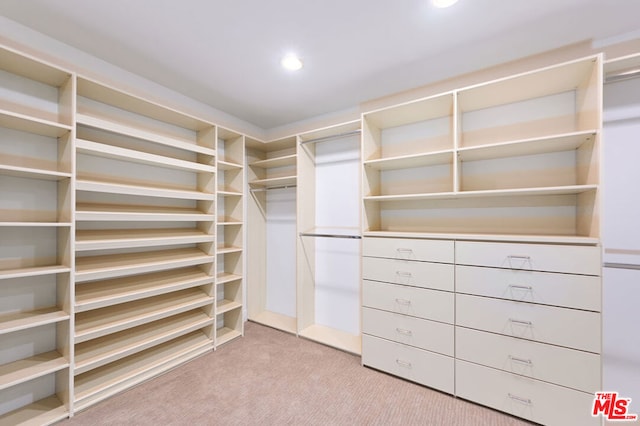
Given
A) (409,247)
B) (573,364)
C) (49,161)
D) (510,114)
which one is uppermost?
(510,114)

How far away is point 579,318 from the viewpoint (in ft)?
4.88

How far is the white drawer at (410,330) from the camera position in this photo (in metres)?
1.87

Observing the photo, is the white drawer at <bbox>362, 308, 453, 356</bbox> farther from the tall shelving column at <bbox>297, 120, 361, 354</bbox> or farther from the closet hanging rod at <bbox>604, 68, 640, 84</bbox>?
the closet hanging rod at <bbox>604, 68, 640, 84</bbox>

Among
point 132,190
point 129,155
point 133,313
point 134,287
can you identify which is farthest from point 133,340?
point 129,155

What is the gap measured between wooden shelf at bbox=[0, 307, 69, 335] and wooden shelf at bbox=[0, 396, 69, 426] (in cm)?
57

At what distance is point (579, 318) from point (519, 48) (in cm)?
180

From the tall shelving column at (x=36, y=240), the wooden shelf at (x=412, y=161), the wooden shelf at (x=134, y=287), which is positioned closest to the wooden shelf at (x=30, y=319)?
the tall shelving column at (x=36, y=240)

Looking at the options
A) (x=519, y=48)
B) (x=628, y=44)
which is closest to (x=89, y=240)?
(x=519, y=48)

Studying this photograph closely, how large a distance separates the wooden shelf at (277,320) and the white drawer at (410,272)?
124 cm

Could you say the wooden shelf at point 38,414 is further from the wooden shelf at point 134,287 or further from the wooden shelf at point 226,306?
the wooden shelf at point 226,306

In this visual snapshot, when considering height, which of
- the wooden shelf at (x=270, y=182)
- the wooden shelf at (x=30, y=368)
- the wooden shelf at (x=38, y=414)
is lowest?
the wooden shelf at (x=38, y=414)

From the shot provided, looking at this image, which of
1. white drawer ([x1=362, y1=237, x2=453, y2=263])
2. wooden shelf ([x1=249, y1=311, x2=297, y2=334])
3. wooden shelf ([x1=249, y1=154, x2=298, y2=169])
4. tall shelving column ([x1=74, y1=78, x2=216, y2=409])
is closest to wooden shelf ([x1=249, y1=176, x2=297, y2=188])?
wooden shelf ([x1=249, y1=154, x2=298, y2=169])

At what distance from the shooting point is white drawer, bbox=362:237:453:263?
1.88 m

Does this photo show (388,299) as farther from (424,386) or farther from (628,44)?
(628,44)
